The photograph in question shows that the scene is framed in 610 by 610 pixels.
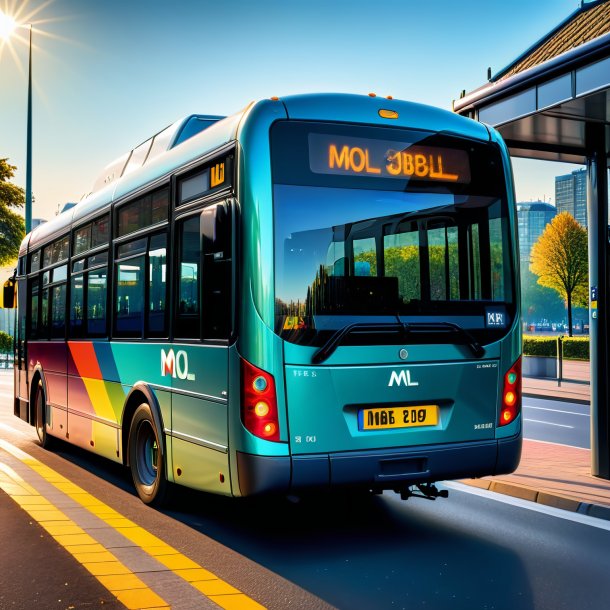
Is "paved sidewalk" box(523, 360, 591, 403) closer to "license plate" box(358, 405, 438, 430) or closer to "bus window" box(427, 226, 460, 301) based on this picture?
"bus window" box(427, 226, 460, 301)

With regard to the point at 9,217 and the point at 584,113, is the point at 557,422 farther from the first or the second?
the point at 9,217

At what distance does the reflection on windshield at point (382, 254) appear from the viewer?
6.02m

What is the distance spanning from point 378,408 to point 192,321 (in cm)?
158

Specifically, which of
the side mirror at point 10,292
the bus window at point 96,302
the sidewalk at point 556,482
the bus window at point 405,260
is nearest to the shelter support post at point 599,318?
the sidewalk at point 556,482

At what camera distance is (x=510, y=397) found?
6.75 meters

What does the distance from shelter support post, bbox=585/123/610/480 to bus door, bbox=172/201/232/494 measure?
13.6 ft

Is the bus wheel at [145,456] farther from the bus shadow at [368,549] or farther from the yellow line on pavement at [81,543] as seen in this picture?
the yellow line on pavement at [81,543]

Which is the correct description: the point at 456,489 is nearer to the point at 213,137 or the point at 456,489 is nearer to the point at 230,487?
the point at 230,487

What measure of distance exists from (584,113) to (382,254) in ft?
11.1

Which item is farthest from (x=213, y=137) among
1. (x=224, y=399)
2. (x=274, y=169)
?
(x=224, y=399)

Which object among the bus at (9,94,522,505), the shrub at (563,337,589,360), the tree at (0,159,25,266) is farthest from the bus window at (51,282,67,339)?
the tree at (0,159,25,266)

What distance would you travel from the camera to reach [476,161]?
679 centimetres

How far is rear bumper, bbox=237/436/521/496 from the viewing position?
5.80 meters

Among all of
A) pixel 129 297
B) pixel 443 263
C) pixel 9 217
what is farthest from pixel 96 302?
pixel 9 217
